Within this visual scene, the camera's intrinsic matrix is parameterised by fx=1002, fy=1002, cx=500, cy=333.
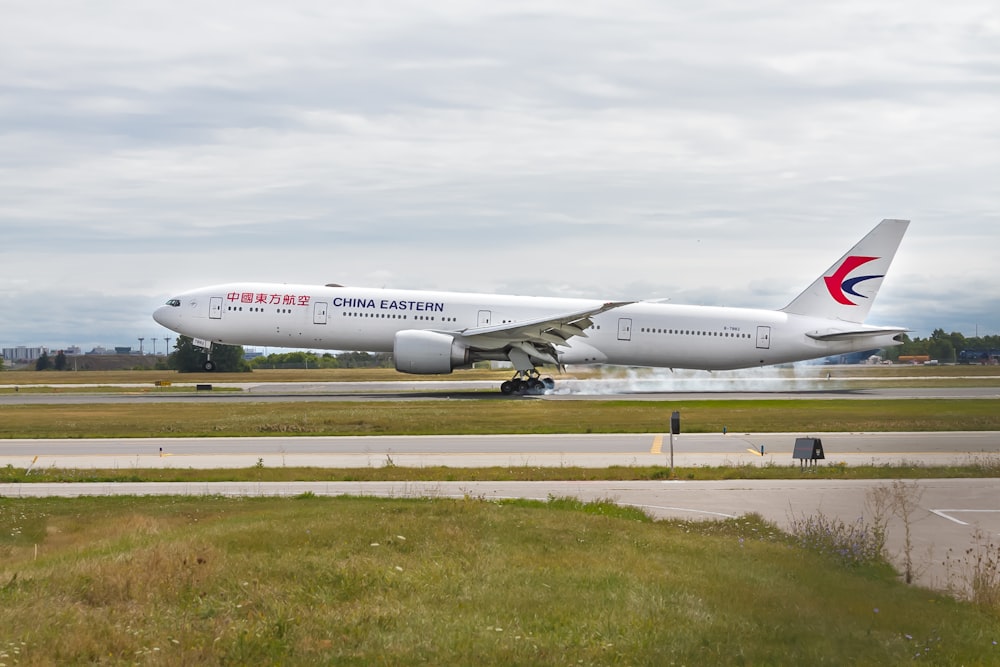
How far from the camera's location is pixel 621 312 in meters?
50.6

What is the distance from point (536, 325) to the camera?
4669 centimetres

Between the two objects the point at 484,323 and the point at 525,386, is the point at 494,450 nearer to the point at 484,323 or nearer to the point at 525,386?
the point at 525,386

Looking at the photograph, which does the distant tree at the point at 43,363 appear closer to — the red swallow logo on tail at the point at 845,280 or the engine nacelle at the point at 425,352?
the engine nacelle at the point at 425,352

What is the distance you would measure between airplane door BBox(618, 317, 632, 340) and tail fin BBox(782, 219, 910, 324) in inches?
369

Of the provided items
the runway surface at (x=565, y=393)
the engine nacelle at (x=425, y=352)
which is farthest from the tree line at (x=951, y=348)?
the engine nacelle at (x=425, y=352)

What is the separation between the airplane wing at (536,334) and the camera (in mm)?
46531

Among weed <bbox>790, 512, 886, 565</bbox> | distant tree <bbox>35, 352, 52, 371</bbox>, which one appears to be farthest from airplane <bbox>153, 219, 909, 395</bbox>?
distant tree <bbox>35, 352, 52, 371</bbox>

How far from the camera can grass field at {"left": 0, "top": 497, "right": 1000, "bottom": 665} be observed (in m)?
8.98

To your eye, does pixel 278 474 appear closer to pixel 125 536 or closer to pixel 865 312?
pixel 125 536

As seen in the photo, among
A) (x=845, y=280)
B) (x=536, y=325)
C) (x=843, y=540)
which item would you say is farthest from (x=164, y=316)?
(x=843, y=540)

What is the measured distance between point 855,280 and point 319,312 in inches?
1094

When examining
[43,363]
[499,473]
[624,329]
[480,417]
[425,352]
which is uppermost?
[624,329]

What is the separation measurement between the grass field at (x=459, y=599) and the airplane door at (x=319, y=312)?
3305 centimetres

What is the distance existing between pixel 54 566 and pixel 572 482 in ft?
39.8
